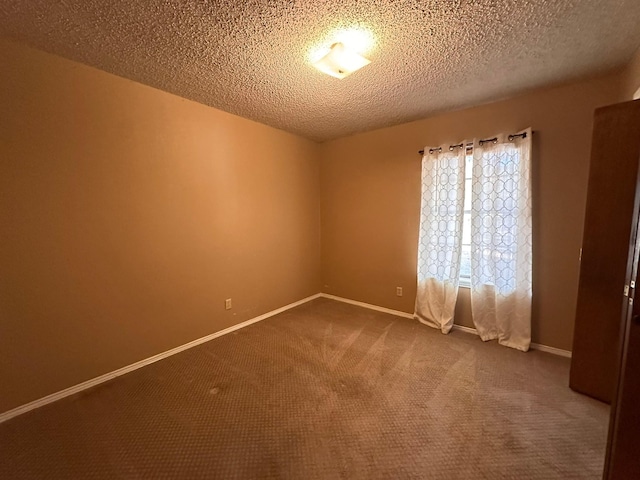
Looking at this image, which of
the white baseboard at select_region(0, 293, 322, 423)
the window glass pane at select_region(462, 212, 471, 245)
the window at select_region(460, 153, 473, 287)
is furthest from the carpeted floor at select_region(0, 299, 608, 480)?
the window glass pane at select_region(462, 212, 471, 245)

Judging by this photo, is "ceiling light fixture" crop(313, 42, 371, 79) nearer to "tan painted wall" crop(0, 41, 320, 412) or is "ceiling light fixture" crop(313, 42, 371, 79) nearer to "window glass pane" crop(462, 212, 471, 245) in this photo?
Result: "tan painted wall" crop(0, 41, 320, 412)

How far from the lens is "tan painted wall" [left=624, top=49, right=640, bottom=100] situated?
1784 mm

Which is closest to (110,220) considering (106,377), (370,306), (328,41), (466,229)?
(106,377)

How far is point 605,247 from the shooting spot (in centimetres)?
177

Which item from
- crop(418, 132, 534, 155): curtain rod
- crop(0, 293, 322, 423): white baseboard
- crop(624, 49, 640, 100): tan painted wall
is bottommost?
crop(0, 293, 322, 423): white baseboard

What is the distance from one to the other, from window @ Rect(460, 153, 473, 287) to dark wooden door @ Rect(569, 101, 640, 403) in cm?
104

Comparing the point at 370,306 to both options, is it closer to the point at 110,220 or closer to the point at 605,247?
the point at 605,247

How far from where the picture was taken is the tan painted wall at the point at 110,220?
1.73 meters

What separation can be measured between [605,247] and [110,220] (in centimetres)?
360

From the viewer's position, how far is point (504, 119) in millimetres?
2572

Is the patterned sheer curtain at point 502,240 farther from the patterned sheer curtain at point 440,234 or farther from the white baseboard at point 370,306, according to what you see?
the white baseboard at point 370,306

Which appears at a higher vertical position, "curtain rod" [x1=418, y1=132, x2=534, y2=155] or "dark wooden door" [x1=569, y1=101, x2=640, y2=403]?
"curtain rod" [x1=418, y1=132, x2=534, y2=155]

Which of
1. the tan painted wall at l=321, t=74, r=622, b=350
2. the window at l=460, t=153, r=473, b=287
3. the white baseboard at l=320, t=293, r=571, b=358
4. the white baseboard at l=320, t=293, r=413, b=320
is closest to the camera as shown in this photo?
the tan painted wall at l=321, t=74, r=622, b=350

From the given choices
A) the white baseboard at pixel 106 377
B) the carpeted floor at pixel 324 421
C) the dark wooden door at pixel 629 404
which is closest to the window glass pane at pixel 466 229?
the carpeted floor at pixel 324 421
